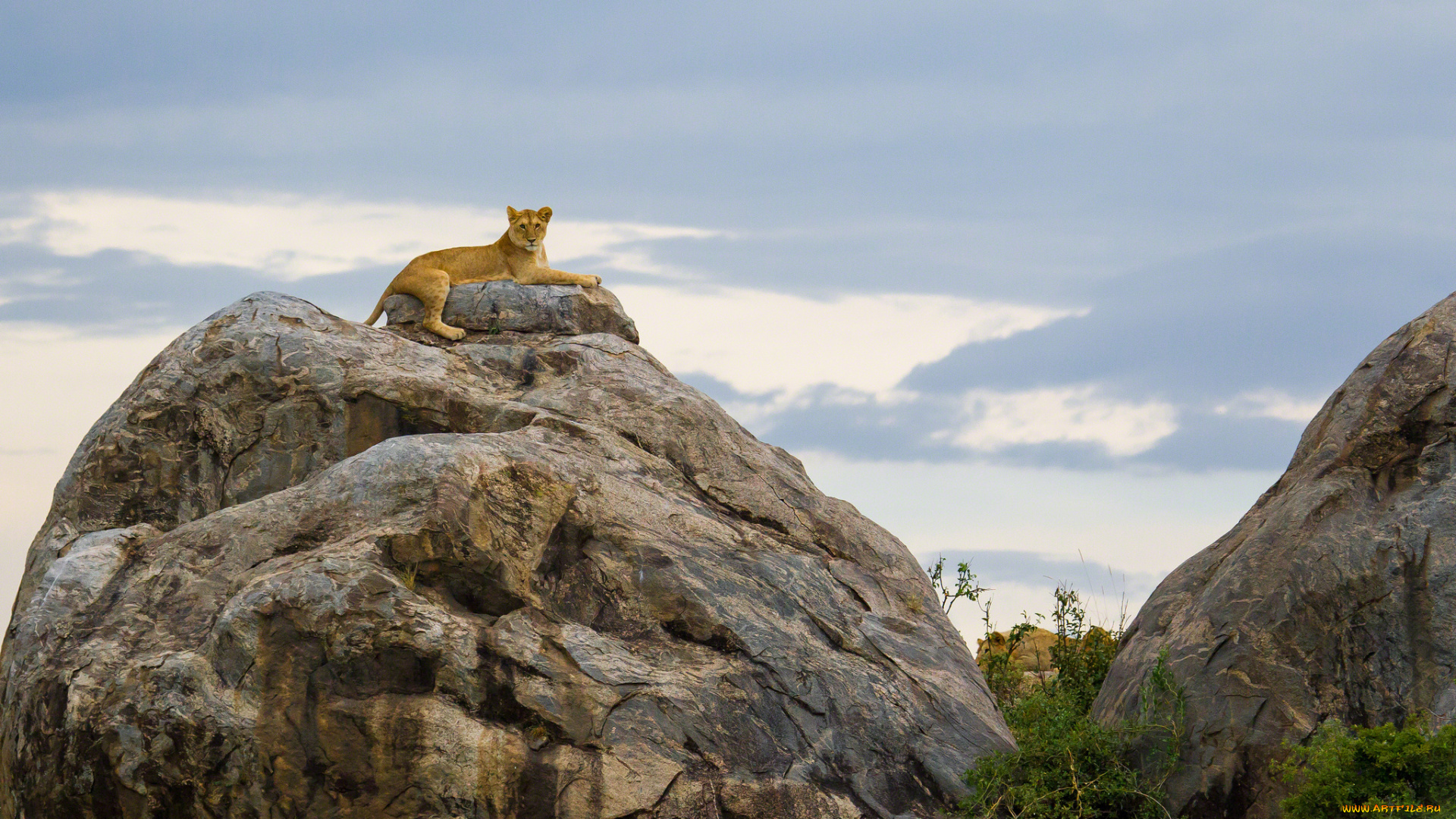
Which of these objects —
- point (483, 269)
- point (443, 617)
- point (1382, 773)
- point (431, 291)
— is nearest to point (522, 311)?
point (431, 291)

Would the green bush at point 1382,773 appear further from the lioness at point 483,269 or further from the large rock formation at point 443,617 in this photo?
the lioness at point 483,269

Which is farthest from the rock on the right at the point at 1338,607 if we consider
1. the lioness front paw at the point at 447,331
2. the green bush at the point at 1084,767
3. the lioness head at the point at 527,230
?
the lioness head at the point at 527,230

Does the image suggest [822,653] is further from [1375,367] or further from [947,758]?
[1375,367]

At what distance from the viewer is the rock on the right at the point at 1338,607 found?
10.3 meters

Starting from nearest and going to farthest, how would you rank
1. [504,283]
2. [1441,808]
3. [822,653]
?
[1441,808]
[822,653]
[504,283]

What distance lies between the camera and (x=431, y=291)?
1361 centimetres

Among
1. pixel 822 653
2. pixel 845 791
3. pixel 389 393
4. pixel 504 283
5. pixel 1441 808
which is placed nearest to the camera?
pixel 1441 808

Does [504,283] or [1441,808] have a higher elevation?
[504,283]

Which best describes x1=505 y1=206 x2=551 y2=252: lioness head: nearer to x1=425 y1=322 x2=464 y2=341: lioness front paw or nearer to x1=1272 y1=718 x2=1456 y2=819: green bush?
x1=425 y1=322 x2=464 y2=341: lioness front paw

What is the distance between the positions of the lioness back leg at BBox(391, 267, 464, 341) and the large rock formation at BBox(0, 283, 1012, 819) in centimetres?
118

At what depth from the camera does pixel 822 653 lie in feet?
33.4

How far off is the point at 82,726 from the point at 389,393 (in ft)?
12.4

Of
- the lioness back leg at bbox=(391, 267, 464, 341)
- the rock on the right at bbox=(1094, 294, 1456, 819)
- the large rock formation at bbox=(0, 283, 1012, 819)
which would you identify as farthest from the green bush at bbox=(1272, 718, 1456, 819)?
the lioness back leg at bbox=(391, 267, 464, 341)

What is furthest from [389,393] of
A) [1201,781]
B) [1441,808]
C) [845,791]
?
[1441,808]
